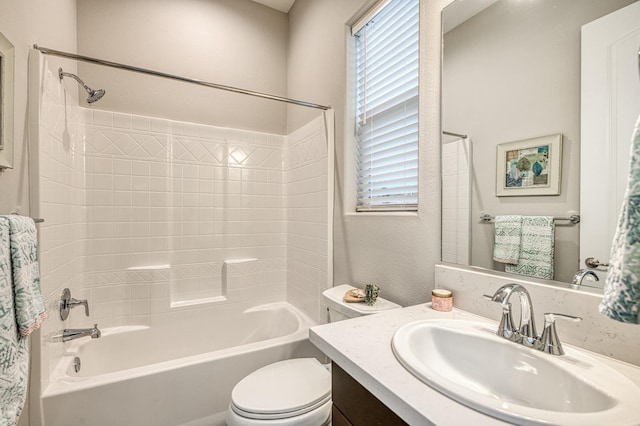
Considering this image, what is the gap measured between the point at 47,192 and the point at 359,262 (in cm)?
158

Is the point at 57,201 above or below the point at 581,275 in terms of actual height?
above

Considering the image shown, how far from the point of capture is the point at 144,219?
6.73 ft

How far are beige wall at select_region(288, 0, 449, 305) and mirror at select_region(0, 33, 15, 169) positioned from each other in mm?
1469

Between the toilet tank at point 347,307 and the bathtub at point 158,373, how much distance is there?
0.44 meters

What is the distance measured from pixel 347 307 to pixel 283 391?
1.43 feet

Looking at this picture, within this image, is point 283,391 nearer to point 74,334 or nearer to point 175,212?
point 74,334

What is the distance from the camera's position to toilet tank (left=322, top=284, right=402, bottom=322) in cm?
128

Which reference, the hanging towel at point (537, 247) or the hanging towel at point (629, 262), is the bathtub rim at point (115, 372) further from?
the hanging towel at point (629, 262)

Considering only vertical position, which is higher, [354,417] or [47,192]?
[47,192]

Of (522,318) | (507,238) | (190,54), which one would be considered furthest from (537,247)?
(190,54)

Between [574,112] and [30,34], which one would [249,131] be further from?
[574,112]

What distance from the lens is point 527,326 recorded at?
31.0 inches

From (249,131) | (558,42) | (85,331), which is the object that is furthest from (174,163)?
(558,42)

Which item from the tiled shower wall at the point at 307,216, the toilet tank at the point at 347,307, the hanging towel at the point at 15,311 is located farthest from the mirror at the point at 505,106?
the hanging towel at the point at 15,311
